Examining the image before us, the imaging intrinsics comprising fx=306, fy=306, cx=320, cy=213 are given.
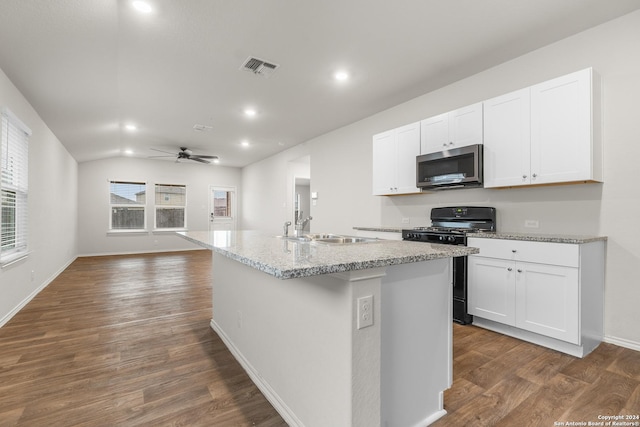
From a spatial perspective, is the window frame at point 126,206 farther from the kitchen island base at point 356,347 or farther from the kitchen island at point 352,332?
the kitchen island base at point 356,347

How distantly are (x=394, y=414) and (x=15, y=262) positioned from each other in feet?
13.9

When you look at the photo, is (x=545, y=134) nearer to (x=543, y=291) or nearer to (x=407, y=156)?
(x=543, y=291)

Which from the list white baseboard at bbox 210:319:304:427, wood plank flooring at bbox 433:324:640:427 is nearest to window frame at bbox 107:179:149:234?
white baseboard at bbox 210:319:304:427

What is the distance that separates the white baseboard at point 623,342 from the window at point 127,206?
9.52 meters

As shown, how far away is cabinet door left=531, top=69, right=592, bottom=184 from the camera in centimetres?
245

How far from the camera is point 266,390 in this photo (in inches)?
72.8

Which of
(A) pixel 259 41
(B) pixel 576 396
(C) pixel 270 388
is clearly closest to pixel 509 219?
(B) pixel 576 396

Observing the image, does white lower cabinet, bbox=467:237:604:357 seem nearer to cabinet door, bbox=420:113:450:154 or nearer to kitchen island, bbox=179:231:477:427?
cabinet door, bbox=420:113:450:154

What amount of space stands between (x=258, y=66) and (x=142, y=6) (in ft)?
3.81

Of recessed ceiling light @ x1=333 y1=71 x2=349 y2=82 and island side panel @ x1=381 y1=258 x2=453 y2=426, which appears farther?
recessed ceiling light @ x1=333 y1=71 x2=349 y2=82

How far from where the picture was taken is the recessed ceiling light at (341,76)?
11.2 feet

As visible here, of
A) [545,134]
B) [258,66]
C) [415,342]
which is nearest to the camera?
[415,342]

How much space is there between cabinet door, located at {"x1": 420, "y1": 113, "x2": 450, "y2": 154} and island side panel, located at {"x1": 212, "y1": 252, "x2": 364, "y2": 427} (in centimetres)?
260

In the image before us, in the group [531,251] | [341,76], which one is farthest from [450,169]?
[341,76]
